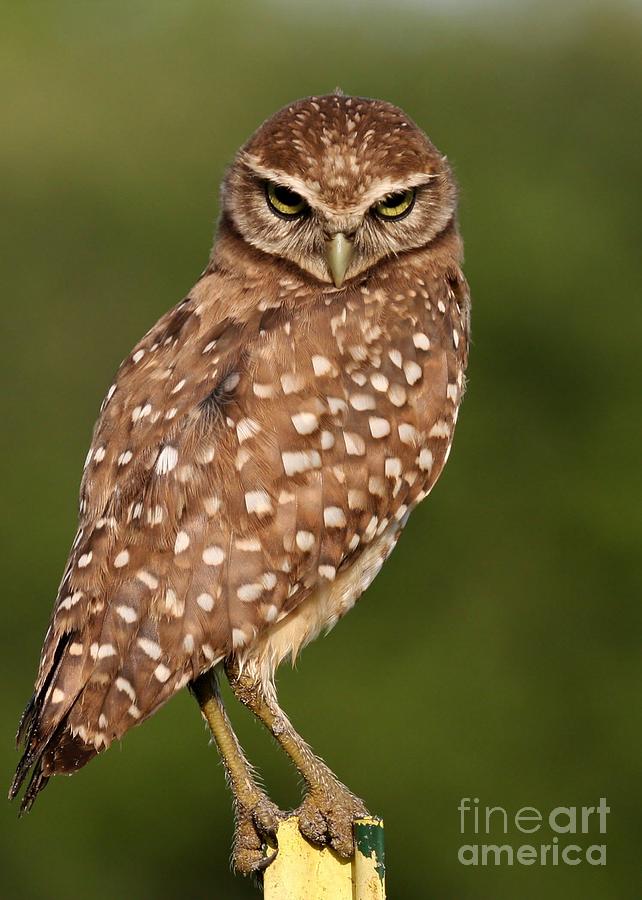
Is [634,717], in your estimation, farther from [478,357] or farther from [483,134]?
[483,134]

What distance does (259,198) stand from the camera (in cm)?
415

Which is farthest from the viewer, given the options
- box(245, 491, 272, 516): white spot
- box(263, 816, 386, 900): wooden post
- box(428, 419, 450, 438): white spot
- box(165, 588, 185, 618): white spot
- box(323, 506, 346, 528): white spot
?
box(428, 419, 450, 438): white spot

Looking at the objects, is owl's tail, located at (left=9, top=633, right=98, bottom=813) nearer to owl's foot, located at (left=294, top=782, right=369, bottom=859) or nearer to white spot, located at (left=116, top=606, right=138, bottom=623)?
white spot, located at (left=116, top=606, right=138, bottom=623)

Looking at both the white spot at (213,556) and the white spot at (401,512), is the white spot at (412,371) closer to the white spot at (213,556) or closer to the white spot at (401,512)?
the white spot at (401,512)

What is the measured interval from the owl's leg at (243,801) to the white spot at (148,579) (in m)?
0.46

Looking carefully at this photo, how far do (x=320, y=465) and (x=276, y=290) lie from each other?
567 millimetres

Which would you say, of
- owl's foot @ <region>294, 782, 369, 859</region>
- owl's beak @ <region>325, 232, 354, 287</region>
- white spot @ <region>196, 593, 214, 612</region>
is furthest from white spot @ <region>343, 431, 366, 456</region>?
owl's foot @ <region>294, 782, 369, 859</region>

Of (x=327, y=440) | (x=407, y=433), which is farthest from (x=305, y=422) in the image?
(x=407, y=433)

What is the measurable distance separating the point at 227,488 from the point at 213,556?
0.17 m

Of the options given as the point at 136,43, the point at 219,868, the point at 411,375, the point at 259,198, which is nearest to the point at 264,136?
the point at 259,198

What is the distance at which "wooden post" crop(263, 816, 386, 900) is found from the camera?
3299mm

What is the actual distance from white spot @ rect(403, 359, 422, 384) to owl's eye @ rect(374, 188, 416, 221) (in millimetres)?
407

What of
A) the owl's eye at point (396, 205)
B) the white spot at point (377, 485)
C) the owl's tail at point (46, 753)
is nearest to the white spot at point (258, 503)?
the white spot at point (377, 485)

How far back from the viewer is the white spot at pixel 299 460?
3744 mm
